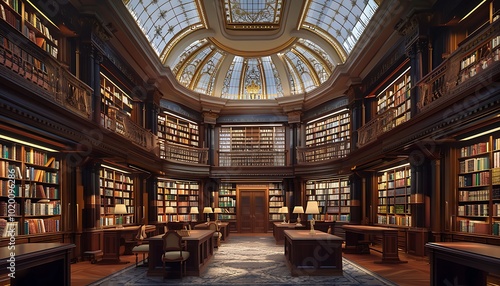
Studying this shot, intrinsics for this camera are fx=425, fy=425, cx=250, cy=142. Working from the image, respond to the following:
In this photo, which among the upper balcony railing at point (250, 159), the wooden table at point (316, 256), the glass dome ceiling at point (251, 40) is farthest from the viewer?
the upper balcony railing at point (250, 159)

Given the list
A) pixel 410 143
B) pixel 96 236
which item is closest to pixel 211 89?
pixel 96 236

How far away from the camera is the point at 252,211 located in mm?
18750

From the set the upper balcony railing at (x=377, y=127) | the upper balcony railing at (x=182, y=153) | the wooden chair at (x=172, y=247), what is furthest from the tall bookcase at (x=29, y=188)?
the upper balcony railing at (x=377, y=127)

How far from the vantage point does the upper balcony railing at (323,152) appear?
50.0ft

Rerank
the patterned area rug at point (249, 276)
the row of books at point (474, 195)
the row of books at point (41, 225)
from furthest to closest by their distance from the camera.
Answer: the row of books at point (41, 225) → the row of books at point (474, 195) → the patterned area rug at point (249, 276)

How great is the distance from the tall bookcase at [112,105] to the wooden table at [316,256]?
5.50 metres

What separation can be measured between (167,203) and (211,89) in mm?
5640

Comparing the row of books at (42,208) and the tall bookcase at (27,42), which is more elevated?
the tall bookcase at (27,42)

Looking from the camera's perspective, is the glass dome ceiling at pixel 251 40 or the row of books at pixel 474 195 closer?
the row of books at pixel 474 195

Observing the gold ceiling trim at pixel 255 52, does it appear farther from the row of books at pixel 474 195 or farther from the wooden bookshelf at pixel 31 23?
the row of books at pixel 474 195

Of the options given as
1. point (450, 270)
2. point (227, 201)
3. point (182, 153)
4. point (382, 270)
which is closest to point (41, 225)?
point (382, 270)

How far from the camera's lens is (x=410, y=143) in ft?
27.6

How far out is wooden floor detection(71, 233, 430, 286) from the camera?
707 cm

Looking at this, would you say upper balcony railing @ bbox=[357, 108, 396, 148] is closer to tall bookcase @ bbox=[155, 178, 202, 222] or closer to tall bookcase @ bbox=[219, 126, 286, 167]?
tall bookcase @ bbox=[219, 126, 286, 167]
